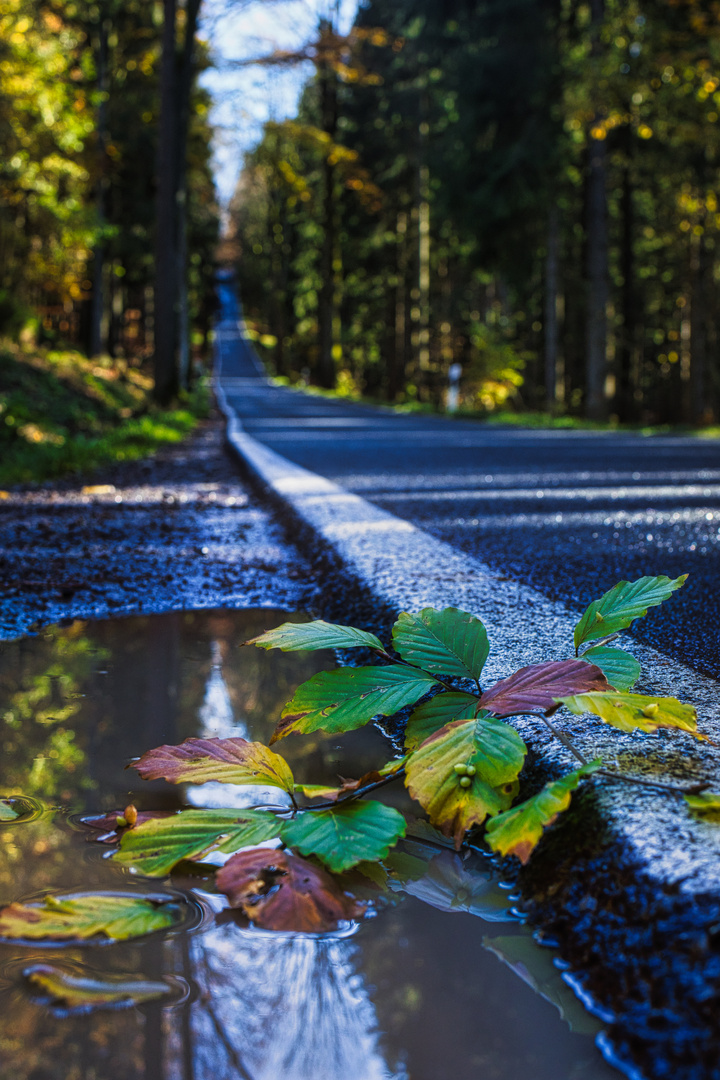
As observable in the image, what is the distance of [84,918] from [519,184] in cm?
1826

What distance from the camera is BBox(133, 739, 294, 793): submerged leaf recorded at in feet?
3.70

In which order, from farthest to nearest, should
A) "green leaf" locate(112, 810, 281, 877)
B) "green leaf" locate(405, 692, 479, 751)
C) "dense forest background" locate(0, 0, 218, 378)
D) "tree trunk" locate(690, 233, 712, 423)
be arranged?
"tree trunk" locate(690, 233, 712, 423) < "dense forest background" locate(0, 0, 218, 378) < "green leaf" locate(405, 692, 479, 751) < "green leaf" locate(112, 810, 281, 877)

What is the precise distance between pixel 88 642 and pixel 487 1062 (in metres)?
1.52

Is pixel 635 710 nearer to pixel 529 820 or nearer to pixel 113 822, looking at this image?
pixel 529 820

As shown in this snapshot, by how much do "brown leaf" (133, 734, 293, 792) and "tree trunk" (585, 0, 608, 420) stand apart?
49.9 feet

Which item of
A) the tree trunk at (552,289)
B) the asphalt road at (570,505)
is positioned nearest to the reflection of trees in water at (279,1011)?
the asphalt road at (570,505)

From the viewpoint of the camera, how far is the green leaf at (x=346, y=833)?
951mm

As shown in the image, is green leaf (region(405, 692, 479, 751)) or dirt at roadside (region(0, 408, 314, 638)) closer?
green leaf (region(405, 692, 479, 751))

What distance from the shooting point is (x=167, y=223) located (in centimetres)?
1252

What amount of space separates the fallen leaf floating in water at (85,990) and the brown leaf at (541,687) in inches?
20.2

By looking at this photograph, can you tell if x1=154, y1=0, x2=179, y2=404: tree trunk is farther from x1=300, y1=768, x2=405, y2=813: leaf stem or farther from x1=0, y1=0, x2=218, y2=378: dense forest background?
x1=300, y1=768, x2=405, y2=813: leaf stem

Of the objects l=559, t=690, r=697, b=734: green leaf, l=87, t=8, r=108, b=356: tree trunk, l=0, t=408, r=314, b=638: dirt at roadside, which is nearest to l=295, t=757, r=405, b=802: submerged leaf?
l=559, t=690, r=697, b=734: green leaf

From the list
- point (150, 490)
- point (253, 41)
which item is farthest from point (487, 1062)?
point (253, 41)

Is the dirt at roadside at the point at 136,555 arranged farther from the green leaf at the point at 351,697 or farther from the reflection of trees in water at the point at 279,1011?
the reflection of trees in water at the point at 279,1011
